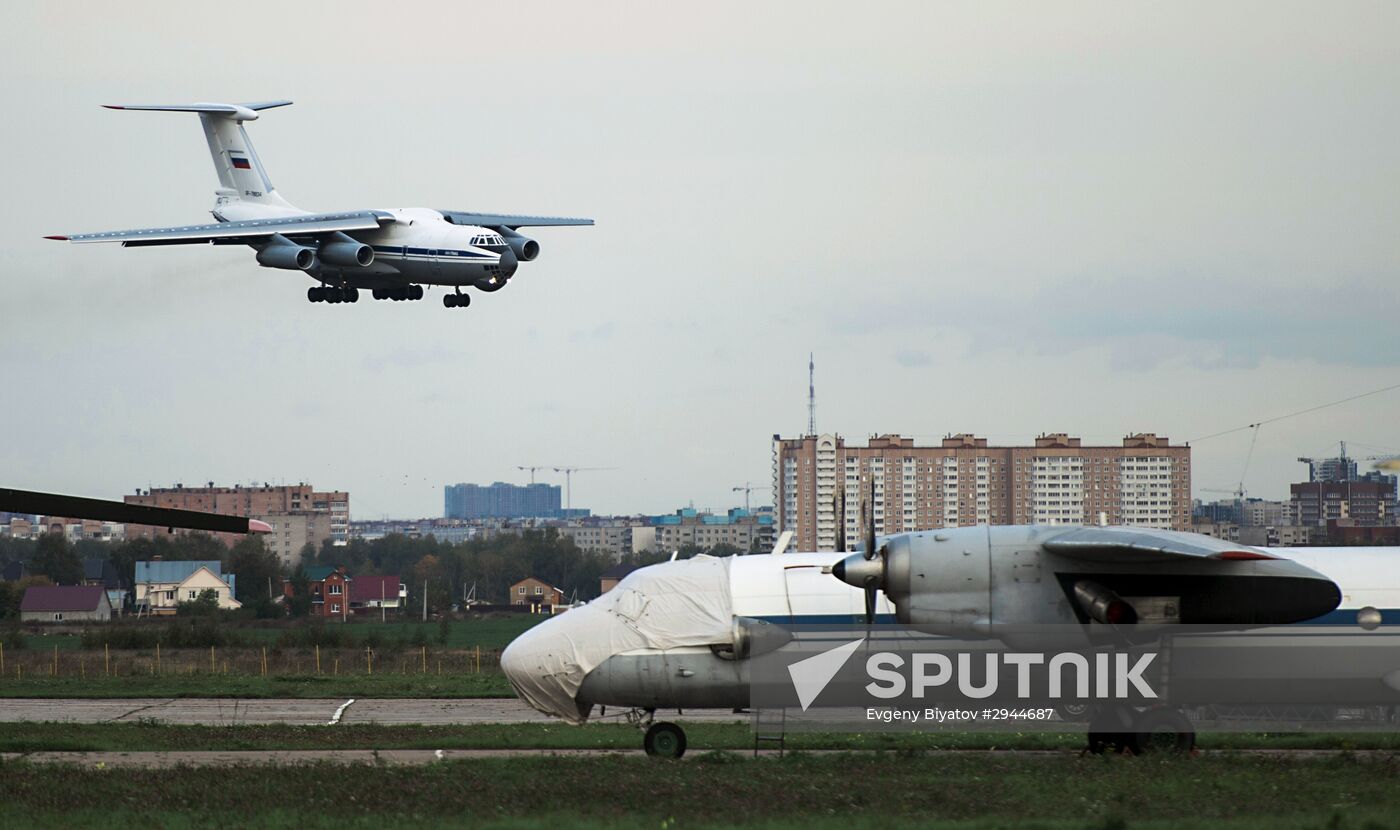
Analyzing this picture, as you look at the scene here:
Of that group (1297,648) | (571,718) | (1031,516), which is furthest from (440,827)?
(1031,516)

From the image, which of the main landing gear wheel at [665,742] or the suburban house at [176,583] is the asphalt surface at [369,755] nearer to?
the main landing gear wheel at [665,742]

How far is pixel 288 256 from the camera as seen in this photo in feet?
186

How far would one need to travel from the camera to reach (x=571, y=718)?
20812 millimetres

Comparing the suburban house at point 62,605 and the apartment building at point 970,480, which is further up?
the apartment building at point 970,480

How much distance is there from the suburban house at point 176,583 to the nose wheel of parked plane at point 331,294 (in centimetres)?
4242

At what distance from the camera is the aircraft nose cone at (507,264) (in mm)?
55406

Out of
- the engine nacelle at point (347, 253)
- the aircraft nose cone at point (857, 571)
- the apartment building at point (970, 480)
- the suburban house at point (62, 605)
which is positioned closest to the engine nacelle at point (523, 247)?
the engine nacelle at point (347, 253)

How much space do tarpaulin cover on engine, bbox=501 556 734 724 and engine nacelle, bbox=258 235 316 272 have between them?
3850 centimetres

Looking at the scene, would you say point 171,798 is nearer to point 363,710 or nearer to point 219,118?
point 363,710

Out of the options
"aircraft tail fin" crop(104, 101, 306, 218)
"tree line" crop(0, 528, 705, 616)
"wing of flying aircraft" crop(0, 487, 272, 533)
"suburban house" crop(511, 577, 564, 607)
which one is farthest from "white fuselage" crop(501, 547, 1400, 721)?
"suburban house" crop(511, 577, 564, 607)

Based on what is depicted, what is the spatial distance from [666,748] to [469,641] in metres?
51.9

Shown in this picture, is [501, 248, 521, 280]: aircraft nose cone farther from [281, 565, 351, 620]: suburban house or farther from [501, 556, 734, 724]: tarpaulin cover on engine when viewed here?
[281, 565, 351, 620]: suburban house

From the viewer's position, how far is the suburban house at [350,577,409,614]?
106562 millimetres

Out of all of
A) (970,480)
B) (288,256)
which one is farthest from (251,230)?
(970,480)
